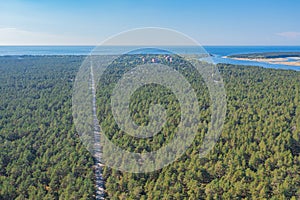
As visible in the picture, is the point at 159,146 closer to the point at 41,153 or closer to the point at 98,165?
the point at 98,165

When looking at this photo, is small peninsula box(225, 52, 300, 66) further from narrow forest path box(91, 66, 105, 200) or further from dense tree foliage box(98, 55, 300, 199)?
narrow forest path box(91, 66, 105, 200)

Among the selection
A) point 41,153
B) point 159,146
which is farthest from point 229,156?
point 41,153

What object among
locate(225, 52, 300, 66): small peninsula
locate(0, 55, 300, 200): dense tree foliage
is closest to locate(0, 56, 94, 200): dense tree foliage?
locate(0, 55, 300, 200): dense tree foliage

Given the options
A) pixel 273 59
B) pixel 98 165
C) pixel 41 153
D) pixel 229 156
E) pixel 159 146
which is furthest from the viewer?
pixel 273 59

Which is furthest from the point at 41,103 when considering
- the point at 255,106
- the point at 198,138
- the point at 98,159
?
the point at 255,106

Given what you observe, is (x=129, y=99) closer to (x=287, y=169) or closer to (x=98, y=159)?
(x=98, y=159)

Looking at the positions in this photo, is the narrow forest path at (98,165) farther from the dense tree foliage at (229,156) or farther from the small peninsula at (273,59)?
the small peninsula at (273,59)
